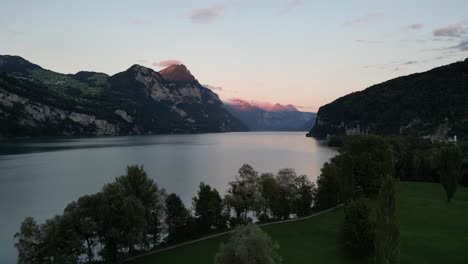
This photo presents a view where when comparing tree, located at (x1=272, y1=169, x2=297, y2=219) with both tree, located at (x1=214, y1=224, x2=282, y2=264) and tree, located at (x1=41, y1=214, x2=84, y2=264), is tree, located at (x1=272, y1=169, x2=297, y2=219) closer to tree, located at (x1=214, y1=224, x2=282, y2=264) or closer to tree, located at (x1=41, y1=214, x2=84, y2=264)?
tree, located at (x1=214, y1=224, x2=282, y2=264)

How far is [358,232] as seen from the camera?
46188 millimetres

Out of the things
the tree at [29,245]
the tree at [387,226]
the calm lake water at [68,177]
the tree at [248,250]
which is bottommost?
the calm lake water at [68,177]

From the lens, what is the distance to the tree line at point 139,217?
140 ft

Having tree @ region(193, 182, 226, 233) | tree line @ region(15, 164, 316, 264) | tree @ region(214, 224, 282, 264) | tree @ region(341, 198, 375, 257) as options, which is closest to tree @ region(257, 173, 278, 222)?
tree line @ region(15, 164, 316, 264)

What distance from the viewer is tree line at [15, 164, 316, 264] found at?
42.7m

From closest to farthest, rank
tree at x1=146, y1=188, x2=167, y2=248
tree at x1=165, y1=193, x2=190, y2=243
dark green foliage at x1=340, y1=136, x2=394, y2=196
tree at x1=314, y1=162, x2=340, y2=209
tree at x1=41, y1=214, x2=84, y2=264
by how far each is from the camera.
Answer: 1. tree at x1=41, y1=214, x2=84, y2=264
2. tree at x1=146, y1=188, x2=167, y2=248
3. tree at x1=165, y1=193, x2=190, y2=243
4. tree at x1=314, y1=162, x2=340, y2=209
5. dark green foliage at x1=340, y1=136, x2=394, y2=196

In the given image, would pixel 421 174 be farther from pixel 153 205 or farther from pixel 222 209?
pixel 153 205

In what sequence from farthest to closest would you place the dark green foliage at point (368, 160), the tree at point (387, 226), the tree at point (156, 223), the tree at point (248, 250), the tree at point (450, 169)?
the dark green foliage at point (368, 160)
the tree at point (450, 169)
the tree at point (156, 223)
the tree at point (248, 250)
the tree at point (387, 226)

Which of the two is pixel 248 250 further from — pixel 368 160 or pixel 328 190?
pixel 368 160

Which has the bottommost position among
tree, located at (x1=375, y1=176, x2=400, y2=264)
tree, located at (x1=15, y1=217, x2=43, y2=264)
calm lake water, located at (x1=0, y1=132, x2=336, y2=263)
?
calm lake water, located at (x1=0, y1=132, x2=336, y2=263)

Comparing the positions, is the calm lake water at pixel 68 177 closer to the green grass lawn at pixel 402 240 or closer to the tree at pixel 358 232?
the green grass lawn at pixel 402 240

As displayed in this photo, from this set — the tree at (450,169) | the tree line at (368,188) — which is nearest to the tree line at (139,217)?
the tree line at (368,188)

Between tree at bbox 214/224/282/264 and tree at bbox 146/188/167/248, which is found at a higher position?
tree at bbox 214/224/282/264

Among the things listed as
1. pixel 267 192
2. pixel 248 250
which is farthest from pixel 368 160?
pixel 248 250
